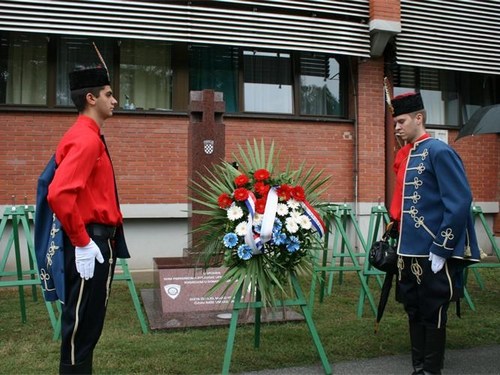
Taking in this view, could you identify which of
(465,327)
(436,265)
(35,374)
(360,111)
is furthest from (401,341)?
(360,111)

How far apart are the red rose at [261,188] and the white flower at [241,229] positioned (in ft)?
0.87

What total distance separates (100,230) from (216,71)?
7.57 metres

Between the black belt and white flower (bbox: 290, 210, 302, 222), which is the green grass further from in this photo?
the black belt

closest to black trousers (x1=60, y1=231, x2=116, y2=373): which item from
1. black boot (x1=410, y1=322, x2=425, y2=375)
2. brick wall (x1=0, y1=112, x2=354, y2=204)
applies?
black boot (x1=410, y1=322, x2=425, y2=375)

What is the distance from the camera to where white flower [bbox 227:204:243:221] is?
13.7ft

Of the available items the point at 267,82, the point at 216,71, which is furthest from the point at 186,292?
the point at 267,82

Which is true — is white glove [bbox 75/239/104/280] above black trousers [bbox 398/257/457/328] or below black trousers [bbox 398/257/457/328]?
above

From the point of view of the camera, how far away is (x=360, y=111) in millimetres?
10711

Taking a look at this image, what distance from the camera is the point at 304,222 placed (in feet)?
14.0

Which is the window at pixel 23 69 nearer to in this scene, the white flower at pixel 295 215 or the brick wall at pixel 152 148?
the brick wall at pixel 152 148

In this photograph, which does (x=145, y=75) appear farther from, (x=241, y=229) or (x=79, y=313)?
(x=79, y=313)

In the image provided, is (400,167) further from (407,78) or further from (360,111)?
(407,78)

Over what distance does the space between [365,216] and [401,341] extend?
531cm

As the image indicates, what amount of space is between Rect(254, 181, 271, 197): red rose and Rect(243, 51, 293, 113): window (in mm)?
6442
